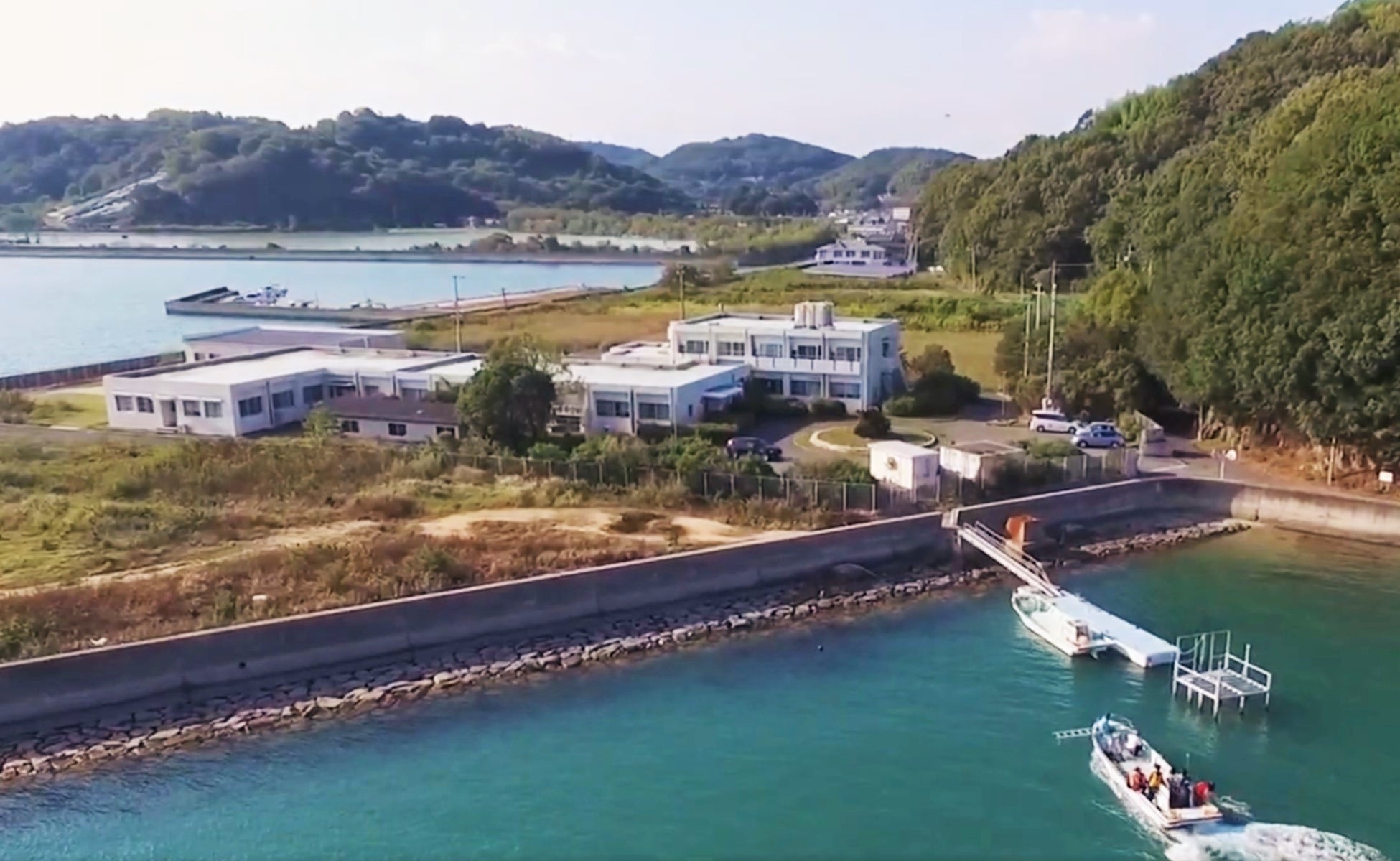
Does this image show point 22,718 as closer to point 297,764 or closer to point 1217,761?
point 297,764

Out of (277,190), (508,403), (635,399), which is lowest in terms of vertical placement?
(635,399)

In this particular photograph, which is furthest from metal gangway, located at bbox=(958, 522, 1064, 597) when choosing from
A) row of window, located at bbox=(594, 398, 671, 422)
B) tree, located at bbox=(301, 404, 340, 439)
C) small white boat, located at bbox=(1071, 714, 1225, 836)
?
tree, located at bbox=(301, 404, 340, 439)

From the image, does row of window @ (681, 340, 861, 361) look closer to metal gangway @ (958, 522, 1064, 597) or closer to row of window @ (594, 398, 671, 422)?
row of window @ (594, 398, 671, 422)

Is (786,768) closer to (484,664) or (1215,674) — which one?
(484,664)

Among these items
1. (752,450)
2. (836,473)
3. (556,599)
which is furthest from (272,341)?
(556,599)

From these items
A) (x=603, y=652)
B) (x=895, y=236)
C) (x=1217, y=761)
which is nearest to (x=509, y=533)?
(x=603, y=652)
